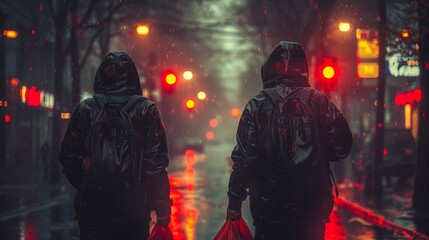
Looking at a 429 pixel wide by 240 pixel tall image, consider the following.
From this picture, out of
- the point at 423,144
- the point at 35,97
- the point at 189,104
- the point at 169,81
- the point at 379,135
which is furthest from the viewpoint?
the point at 35,97

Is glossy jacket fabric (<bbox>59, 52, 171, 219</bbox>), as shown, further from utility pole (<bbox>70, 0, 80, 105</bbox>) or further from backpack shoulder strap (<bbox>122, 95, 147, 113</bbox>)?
utility pole (<bbox>70, 0, 80, 105</bbox>)

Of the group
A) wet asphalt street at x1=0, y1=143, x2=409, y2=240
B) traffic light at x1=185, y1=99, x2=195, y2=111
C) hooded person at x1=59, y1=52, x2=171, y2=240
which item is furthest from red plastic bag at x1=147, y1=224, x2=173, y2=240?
traffic light at x1=185, y1=99, x2=195, y2=111

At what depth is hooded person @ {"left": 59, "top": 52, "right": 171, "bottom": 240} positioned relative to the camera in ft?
16.8

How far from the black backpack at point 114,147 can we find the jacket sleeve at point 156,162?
0.07 m

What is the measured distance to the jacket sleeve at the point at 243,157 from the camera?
5.15m

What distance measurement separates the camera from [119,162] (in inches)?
201

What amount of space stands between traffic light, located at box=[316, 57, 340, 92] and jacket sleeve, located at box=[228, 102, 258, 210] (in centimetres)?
1451

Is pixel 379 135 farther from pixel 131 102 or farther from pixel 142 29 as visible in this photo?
pixel 131 102

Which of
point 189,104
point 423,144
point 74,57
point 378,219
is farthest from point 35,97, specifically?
point 378,219

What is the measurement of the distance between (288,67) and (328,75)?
14464 mm

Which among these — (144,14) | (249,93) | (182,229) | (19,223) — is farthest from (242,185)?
(249,93)

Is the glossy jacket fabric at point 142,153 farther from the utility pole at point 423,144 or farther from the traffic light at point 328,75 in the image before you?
the traffic light at point 328,75

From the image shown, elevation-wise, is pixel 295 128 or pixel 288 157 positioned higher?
pixel 295 128

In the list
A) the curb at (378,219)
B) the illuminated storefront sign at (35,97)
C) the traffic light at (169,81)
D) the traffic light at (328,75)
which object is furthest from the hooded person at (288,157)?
the illuminated storefront sign at (35,97)
